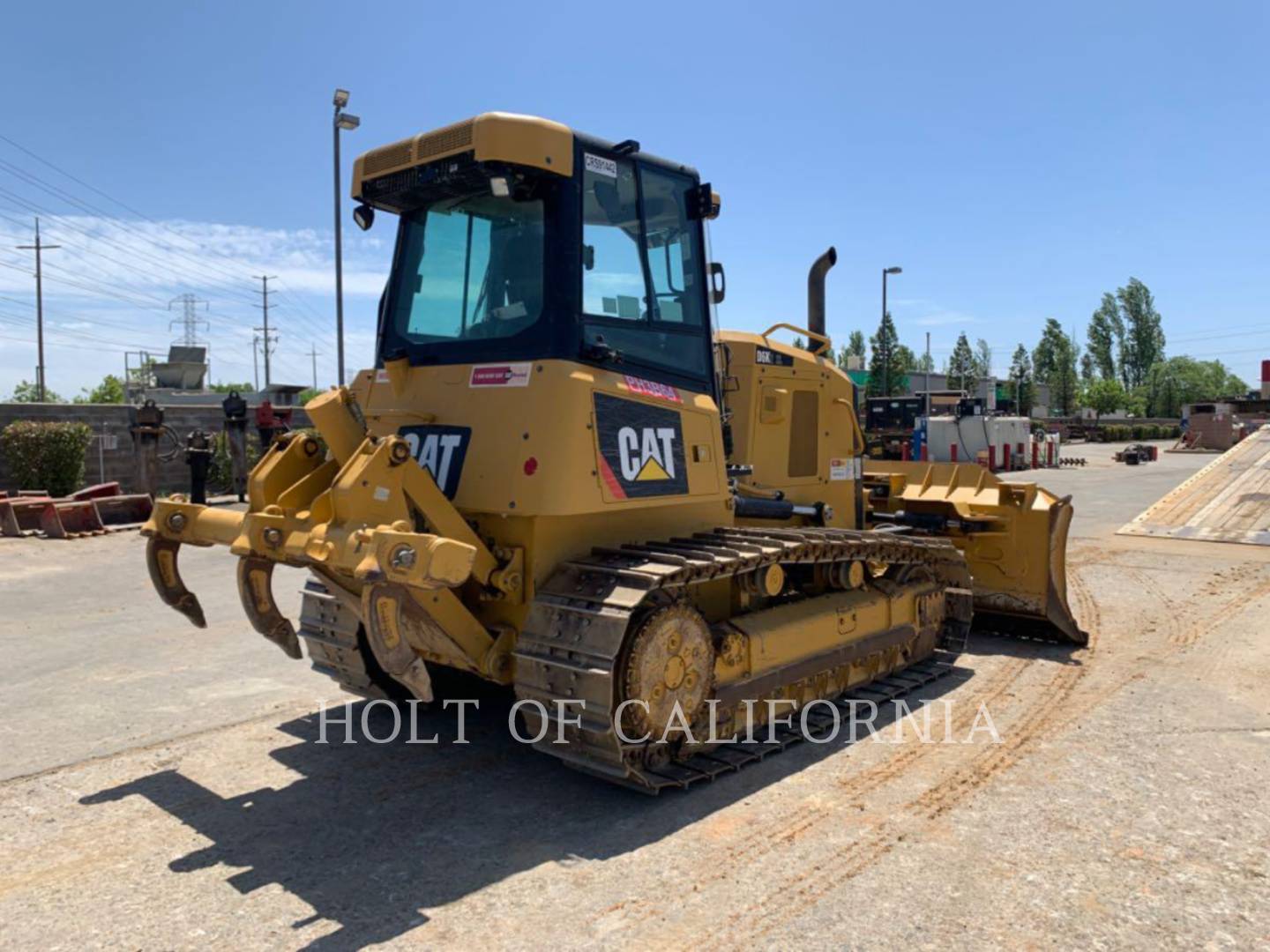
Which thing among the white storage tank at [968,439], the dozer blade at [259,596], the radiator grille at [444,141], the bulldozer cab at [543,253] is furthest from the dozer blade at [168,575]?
the white storage tank at [968,439]

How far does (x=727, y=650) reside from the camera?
5047mm

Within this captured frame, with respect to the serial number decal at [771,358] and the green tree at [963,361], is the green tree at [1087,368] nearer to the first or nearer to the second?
the green tree at [963,361]

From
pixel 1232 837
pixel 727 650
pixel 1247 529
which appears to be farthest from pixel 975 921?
pixel 1247 529

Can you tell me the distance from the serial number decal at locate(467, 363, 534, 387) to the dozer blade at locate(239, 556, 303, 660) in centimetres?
138

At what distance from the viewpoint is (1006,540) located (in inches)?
308

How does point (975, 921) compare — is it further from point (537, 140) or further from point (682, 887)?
point (537, 140)

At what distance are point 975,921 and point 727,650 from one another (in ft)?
6.22

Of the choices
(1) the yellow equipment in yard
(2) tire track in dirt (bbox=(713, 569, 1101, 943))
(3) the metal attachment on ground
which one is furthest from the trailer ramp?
(3) the metal attachment on ground

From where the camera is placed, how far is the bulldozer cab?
4719mm

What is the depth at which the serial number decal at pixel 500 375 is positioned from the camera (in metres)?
4.71

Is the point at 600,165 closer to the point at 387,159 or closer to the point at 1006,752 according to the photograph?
the point at 387,159

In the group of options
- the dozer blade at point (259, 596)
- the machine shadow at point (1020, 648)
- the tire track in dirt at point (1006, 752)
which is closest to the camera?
the tire track in dirt at point (1006, 752)

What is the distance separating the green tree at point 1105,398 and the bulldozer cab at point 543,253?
101210 millimetres

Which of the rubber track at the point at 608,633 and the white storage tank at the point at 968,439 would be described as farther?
the white storage tank at the point at 968,439
